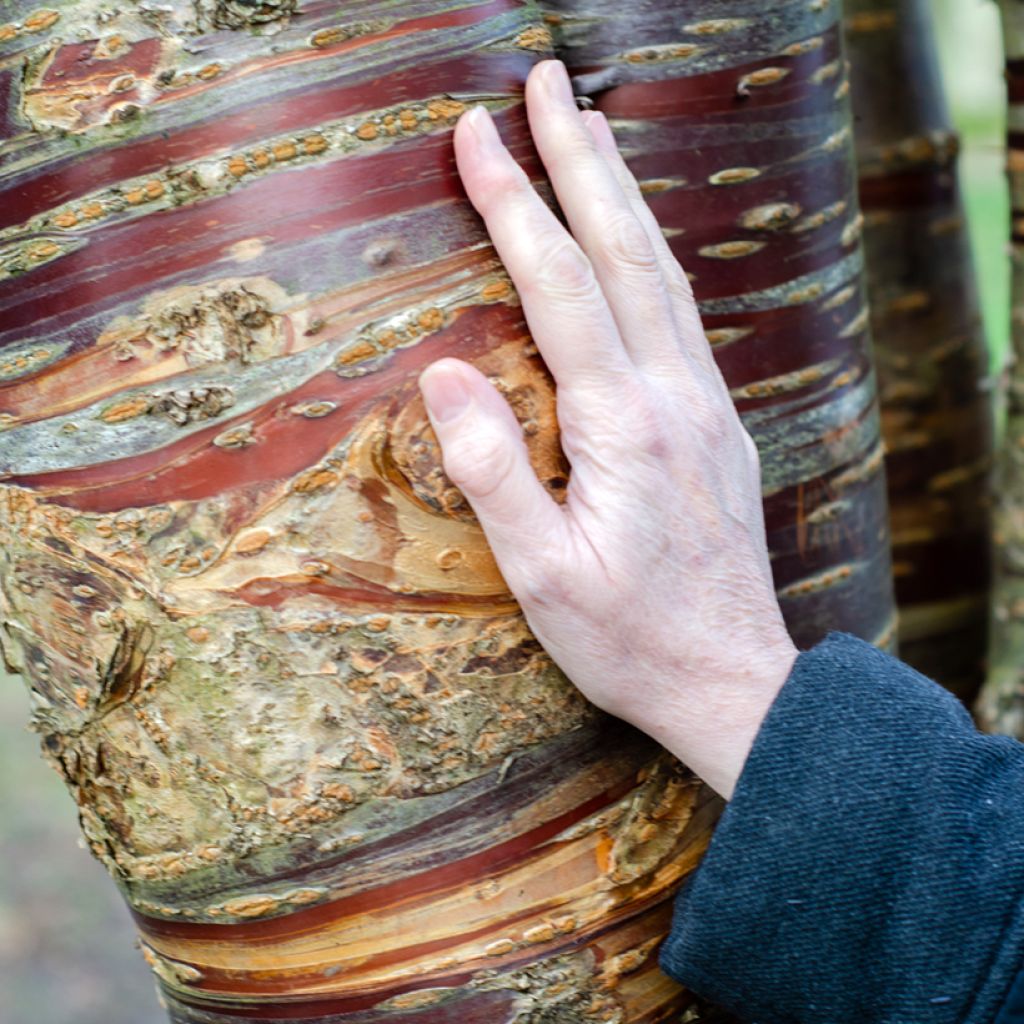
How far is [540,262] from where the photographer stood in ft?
3.41

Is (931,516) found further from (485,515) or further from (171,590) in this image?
(171,590)

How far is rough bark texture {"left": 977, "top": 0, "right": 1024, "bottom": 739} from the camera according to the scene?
2070 millimetres

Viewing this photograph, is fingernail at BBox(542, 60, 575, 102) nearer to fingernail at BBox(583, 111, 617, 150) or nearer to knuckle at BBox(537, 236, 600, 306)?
fingernail at BBox(583, 111, 617, 150)

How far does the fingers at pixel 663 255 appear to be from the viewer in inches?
45.4

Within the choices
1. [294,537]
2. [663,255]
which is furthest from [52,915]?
[663,255]

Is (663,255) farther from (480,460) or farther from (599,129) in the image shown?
(480,460)

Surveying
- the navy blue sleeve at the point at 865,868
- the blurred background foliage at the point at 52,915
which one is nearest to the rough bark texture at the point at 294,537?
the navy blue sleeve at the point at 865,868

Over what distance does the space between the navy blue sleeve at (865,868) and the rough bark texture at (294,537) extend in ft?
0.39

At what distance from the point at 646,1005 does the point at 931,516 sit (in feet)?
4.82

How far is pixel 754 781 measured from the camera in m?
1.03

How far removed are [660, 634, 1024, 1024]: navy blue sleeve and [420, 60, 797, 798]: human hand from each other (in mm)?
52

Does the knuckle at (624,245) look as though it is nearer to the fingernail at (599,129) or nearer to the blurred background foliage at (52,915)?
the fingernail at (599,129)

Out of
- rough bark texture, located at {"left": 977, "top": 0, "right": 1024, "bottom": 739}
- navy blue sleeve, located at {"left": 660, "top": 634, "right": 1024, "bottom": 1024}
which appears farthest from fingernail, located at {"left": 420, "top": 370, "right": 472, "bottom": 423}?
rough bark texture, located at {"left": 977, "top": 0, "right": 1024, "bottom": 739}

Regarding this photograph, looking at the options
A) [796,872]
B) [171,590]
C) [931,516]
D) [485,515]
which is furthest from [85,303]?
[931,516]
